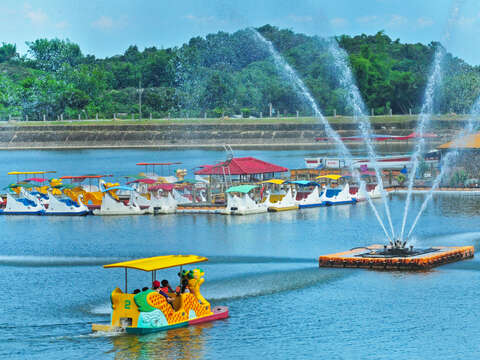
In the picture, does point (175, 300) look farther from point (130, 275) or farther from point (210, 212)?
point (210, 212)

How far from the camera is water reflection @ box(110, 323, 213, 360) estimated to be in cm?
3403

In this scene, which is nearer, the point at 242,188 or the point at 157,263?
the point at 157,263

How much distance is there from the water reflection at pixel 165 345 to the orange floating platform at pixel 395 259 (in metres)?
12.5

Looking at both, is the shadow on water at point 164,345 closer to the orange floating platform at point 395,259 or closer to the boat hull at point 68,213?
the orange floating platform at point 395,259

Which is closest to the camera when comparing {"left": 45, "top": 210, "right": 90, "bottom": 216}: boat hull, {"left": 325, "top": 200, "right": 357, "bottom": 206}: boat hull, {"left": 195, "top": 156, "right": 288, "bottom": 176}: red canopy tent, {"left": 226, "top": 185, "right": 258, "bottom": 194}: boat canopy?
{"left": 226, "top": 185, "right": 258, "bottom": 194}: boat canopy

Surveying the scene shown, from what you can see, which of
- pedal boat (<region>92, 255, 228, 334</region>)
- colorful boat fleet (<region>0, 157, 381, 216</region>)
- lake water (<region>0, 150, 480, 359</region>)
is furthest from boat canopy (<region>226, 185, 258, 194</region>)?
pedal boat (<region>92, 255, 228, 334</region>)

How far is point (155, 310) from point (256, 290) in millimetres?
8853

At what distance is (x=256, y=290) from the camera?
44.4 meters

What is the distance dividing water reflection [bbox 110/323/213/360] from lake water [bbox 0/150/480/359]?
0.07m

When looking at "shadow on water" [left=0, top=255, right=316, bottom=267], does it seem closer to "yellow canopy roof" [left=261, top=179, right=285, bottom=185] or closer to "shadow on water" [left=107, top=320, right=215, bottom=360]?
"shadow on water" [left=107, top=320, right=215, bottom=360]

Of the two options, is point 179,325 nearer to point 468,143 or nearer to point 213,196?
point 213,196

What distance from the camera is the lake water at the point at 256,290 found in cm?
3512

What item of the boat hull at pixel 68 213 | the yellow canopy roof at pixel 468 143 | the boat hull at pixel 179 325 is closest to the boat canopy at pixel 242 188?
the boat hull at pixel 68 213

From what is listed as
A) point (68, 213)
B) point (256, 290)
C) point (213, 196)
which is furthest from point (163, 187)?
point (256, 290)
